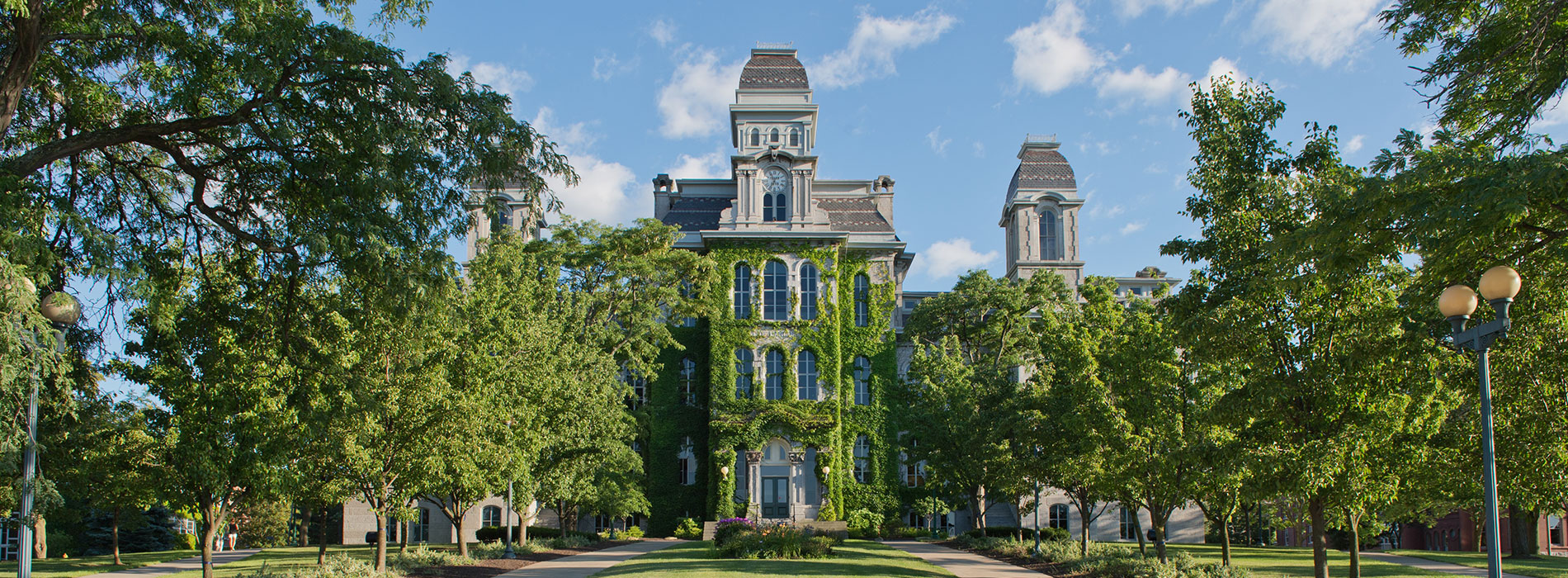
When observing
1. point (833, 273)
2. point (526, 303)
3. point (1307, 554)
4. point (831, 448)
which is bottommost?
point (1307, 554)

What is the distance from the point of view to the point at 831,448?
4234cm

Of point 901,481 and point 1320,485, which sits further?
point 901,481

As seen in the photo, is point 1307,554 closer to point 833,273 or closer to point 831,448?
point 831,448

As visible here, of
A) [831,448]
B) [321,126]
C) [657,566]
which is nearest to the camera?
[321,126]

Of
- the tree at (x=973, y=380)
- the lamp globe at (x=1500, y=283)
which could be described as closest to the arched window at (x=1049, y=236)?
the tree at (x=973, y=380)

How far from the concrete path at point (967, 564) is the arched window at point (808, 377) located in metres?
9.50

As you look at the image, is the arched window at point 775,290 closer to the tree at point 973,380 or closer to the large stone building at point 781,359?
the large stone building at point 781,359

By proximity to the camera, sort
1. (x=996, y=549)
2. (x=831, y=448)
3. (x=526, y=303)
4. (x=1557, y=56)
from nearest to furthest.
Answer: (x=1557, y=56) < (x=526, y=303) < (x=996, y=549) < (x=831, y=448)

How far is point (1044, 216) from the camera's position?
52.9 meters

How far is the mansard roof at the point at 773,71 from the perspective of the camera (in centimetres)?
4775

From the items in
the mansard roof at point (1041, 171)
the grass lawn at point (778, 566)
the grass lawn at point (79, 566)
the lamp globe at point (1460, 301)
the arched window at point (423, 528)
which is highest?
the mansard roof at point (1041, 171)

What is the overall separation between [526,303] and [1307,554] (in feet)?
75.7

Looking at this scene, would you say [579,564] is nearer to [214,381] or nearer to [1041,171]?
[214,381]

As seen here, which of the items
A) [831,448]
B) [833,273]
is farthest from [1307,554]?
[833,273]
